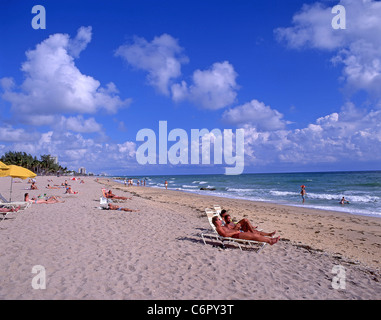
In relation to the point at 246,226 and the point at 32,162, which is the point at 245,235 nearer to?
the point at 246,226

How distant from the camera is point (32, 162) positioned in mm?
88250

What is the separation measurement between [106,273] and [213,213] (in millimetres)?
4317

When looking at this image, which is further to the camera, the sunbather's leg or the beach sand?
A: the sunbather's leg

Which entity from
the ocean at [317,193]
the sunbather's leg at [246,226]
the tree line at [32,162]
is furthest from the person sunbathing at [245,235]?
the tree line at [32,162]

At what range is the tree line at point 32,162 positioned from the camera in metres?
81.6

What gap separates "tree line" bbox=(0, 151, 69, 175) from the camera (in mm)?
81625

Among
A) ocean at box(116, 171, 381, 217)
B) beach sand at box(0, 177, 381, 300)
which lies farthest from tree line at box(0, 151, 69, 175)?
beach sand at box(0, 177, 381, 300)

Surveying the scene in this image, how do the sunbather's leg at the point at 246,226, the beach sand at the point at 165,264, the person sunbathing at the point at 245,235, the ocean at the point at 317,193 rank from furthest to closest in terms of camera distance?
the ocean at the point at 317,193, the sunbather's leg at the point at 246,226, the person sunbathing at the point at 245,235, the beach sand at the point at 165,264

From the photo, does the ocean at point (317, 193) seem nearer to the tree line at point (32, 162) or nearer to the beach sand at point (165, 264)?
the beach sand at point (165, 264)

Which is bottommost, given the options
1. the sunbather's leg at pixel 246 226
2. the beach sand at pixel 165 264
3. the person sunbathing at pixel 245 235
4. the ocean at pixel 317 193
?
the ocean at pixel 317 193

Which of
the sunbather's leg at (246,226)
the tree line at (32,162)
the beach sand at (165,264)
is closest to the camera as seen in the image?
the beach sand at (165,264)

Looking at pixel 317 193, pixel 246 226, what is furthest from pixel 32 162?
pixel 246 226

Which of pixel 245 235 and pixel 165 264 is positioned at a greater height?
pixel 245 235

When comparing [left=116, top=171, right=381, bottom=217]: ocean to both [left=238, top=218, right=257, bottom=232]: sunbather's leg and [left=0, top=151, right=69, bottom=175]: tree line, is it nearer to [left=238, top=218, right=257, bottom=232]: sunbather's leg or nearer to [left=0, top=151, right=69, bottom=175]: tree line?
[left=238, top=218, right=257, bottom=232]: sunbather's leg
